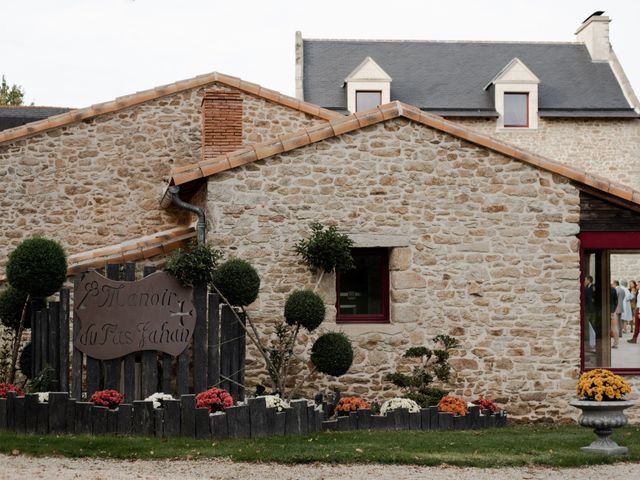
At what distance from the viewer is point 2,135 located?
17.5m

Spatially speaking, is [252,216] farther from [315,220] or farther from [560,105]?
[560,105]

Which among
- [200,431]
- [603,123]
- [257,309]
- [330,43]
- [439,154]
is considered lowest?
[200,431]

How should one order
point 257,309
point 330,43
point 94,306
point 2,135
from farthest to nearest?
1. point 330,43
2. point 2,135
3. point 257,309
4. point 94,306

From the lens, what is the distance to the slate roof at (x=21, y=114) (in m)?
23.8

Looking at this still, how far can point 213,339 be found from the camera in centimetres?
1309

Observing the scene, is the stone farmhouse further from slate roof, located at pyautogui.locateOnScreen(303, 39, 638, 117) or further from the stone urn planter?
slate roof, located at pyautogui.locateOnScreen(303, 39, 638, 117)

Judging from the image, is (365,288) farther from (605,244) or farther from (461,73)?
(461,73)

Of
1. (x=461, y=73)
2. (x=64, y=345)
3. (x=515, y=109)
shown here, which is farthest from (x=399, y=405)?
(x=461, y=73)

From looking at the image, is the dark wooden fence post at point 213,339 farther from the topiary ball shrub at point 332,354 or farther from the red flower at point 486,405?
the red flower at point 486,405

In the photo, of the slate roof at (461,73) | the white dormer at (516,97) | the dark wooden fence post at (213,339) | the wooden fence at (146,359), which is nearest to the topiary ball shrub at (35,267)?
the wooden fence at (146,359)

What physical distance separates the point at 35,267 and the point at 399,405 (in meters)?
5.21

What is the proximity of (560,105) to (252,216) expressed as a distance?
64.6 ft

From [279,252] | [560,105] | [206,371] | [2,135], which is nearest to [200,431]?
[206,371]

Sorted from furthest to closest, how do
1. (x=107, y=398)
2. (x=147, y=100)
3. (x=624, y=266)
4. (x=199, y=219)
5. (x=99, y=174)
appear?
(x=147, y=100) → (x=99, y=174) → (x=624, y=266) → (x=199, y=219) → (x=107, y=398)
